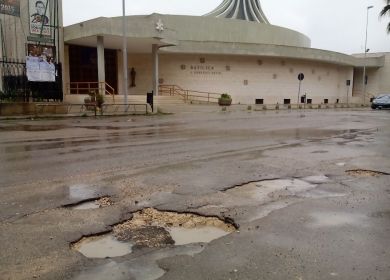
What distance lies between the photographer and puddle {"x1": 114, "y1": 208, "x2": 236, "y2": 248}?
4516 millimetres

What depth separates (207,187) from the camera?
22.5 ft

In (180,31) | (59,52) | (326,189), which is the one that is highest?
(180,31)

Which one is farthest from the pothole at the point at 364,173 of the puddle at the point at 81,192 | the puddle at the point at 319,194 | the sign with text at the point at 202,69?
the sign with text at the point at 202,69

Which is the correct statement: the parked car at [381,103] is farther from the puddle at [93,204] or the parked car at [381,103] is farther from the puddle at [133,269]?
the puddle at [133,269]

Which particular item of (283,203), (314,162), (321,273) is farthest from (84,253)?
(314,162)

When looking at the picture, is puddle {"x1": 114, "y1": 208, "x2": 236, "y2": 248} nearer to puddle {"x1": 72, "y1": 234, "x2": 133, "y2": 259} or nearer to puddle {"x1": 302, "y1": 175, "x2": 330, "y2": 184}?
puddle {"x1": 72, "y1": 234, "x2": 133, "y2": 259}

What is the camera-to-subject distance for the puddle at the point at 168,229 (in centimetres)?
452

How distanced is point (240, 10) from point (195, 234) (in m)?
57.4

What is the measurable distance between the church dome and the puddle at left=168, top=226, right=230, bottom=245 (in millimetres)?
54434

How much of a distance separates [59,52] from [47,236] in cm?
2697

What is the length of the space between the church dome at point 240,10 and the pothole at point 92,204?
53.4m

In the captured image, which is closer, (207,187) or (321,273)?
(321,273)

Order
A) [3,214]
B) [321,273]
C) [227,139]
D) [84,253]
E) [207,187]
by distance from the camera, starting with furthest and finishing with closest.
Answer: [227,139] → [207,187] → [3,214] → [84,253] → [321,273]

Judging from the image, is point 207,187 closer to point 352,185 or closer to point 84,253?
point 352,185
